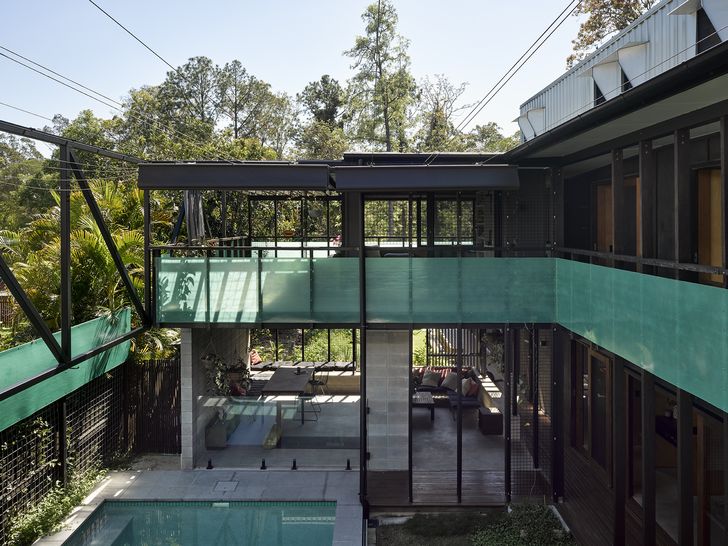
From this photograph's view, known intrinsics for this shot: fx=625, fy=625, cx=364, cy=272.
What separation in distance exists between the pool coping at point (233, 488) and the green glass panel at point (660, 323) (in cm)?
450

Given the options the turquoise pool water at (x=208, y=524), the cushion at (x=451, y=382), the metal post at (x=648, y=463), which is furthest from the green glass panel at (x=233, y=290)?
the metal post at (x=648, y=463)

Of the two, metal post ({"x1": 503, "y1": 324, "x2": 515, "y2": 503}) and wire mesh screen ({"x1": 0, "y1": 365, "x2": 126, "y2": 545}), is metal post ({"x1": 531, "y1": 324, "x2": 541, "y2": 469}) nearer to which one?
metal post ({"x1": 503, "y1": 324, "x2": 515, "y2": 503})

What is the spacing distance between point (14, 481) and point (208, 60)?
3585 cm

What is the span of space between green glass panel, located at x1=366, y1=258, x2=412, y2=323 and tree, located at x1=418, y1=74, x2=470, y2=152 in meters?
25.3

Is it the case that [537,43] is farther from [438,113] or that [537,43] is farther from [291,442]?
[438,113]

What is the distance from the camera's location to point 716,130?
23.7 feet

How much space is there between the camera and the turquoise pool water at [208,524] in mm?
9016

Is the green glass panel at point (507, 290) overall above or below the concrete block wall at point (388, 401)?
above

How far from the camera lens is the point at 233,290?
10.6 m

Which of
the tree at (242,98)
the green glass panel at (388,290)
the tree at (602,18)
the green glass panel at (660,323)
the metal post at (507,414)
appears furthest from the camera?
the tree at (242,98)

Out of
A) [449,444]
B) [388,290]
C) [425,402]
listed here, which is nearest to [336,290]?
[388,290]

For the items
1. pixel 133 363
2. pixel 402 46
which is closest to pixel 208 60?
pixel 402 46

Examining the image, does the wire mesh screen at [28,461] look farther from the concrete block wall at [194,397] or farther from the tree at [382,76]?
the tree at [382,76]

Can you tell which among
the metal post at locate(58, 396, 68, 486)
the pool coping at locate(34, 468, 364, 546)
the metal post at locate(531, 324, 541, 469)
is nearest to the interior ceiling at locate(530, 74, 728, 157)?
the metal post at locate(531, 324, 541, 469)
